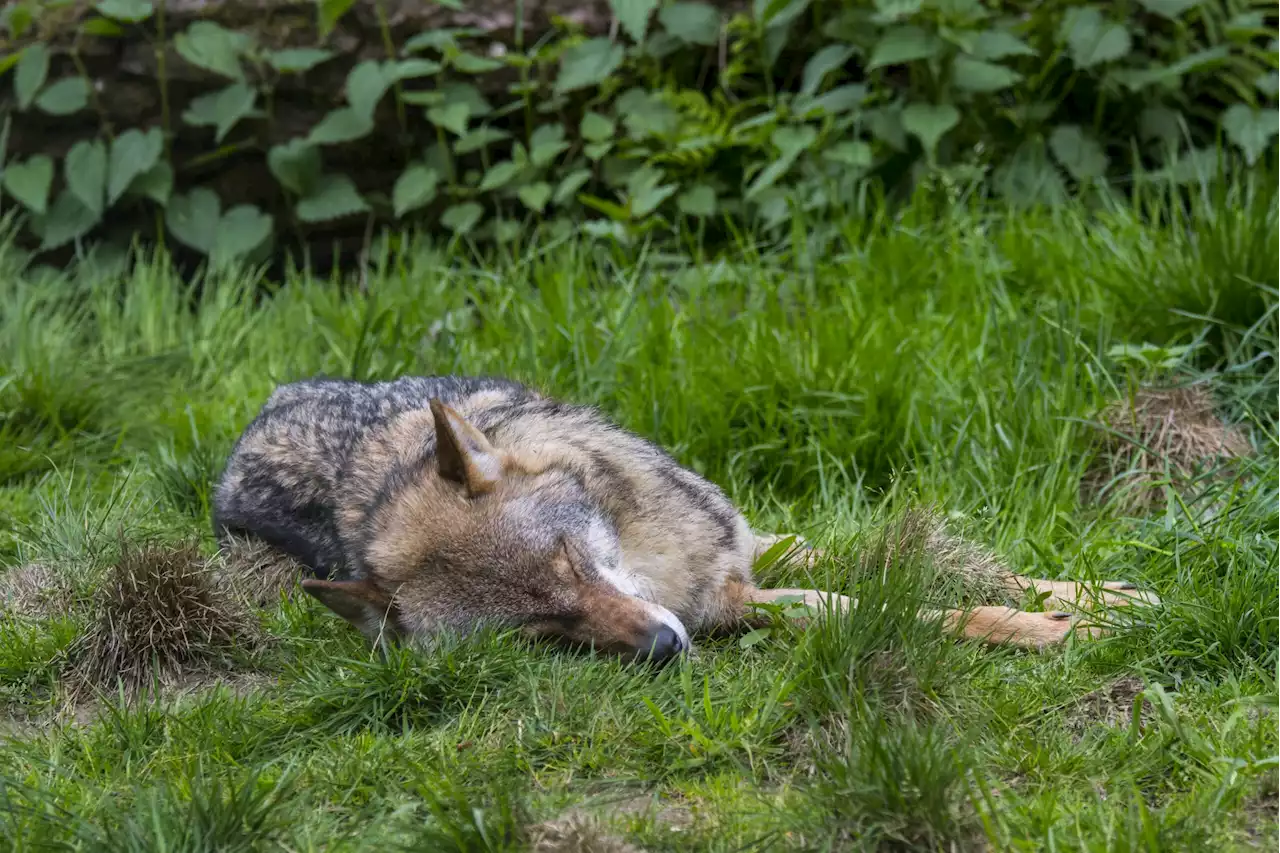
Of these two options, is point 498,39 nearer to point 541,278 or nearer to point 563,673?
point 541,278

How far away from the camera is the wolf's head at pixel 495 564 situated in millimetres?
3254

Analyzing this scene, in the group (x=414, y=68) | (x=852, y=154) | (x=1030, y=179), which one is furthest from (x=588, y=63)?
(x=1030, y=179)

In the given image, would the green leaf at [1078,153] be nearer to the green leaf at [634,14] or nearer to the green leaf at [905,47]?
the green leaf at [905,47]

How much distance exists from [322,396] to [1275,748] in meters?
3.39

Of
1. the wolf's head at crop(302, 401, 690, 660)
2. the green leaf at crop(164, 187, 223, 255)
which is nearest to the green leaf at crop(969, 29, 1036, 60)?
the wolf's head at crop(302, 401, 690, 660)

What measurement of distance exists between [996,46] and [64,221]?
16.9 ft

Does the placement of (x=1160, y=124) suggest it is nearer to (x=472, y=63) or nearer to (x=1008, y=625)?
(x=472, y=63)

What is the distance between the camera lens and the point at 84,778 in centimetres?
304

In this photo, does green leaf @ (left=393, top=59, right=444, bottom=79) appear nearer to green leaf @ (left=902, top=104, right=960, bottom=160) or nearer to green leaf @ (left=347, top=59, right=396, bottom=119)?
green leaf @ (left=347, top=59, right=396, bottom=119)

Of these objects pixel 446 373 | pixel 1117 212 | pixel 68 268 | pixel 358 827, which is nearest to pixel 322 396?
pixel 446 373

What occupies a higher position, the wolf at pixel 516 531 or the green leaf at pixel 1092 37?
the green leaf at pixel 1092 37

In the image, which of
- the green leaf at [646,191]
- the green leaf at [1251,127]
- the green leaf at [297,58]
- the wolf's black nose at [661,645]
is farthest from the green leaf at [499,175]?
the wolf's black nose at [661,645]

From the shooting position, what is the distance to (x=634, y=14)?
20.4 ft

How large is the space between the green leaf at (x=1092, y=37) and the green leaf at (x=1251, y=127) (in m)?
0.60
